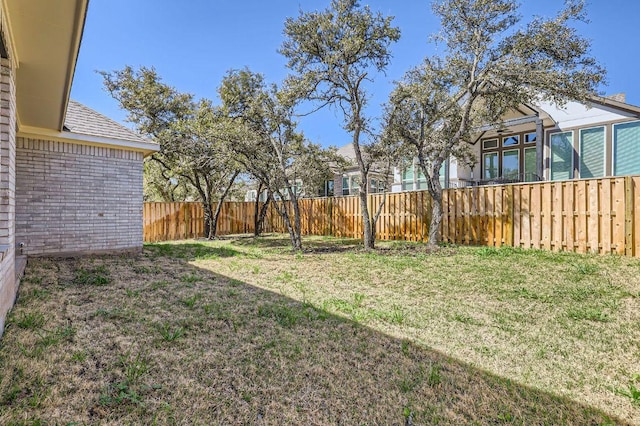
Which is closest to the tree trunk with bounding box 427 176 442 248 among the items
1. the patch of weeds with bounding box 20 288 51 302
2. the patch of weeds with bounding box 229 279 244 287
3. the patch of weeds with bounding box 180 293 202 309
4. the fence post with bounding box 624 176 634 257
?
the fence post with bounding box 624 176 634 257

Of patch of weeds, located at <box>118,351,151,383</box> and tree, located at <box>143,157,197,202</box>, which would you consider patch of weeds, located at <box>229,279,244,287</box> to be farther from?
tree, located at <box>143,157,197,202</box>

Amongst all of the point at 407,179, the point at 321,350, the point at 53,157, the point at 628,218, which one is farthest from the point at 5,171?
the point at 407,179

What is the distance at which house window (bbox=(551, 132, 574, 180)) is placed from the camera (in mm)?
12406

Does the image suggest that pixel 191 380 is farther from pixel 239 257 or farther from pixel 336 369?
pixel 239 257

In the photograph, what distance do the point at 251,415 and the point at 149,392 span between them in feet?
2.55

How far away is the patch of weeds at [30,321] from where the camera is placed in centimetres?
316

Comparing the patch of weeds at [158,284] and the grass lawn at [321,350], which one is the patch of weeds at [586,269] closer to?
the grass lawn at [321,350]

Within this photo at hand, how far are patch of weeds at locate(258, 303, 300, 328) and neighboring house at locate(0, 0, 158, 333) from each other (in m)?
2.51

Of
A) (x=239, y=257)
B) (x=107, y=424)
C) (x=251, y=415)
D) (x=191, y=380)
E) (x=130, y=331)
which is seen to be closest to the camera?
(x=107, y=424)

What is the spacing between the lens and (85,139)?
7.28 m

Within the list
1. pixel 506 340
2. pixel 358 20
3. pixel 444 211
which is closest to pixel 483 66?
pixel 358 20

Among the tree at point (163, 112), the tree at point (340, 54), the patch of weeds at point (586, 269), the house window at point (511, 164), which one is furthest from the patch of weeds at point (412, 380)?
the house window at point (511, 164)

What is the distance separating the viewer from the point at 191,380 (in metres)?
2.59

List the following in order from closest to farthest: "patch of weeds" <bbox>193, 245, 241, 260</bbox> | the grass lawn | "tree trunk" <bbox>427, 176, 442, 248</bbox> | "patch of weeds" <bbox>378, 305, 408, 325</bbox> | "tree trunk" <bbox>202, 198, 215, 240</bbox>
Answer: the grass lawn → "patch of weeds" <bbox>378, 305, 408, 325</bbox> → "patch of weeds" <bbox>193, 245, 241, 260</bbox> → "tree trunk" <bbox>427, 176, 442, 248</bbox> → "tree trunk" <bbox>202, 198, 215, 240</bbox>
